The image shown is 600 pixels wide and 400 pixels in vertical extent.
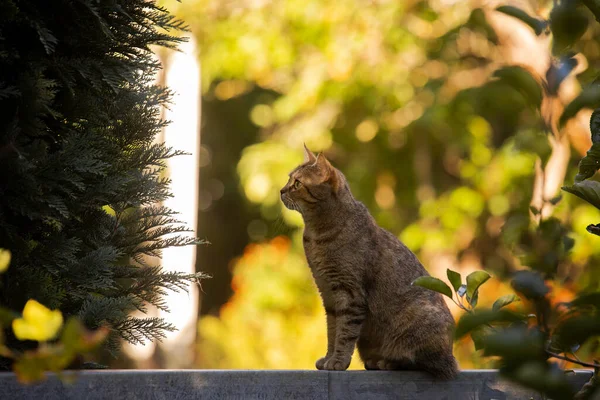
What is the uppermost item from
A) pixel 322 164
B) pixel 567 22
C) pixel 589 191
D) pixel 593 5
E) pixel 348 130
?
pixel 348 130

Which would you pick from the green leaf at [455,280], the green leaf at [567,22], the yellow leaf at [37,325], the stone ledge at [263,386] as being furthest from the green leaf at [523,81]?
the stone ledge at [263,386]

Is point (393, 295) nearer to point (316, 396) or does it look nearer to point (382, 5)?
point (316, 396)

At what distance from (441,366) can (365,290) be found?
445mm

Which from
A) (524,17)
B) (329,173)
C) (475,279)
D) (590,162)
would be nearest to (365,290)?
(329,173)

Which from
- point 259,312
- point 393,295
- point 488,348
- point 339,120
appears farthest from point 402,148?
point 488,348

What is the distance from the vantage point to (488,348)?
0.97m

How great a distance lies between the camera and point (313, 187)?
3281mm

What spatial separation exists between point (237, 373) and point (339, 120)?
6.17 meters

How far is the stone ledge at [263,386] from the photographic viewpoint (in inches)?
93.6

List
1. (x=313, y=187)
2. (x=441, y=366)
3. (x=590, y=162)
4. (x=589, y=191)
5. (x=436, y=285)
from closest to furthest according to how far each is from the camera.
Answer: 1. (x=589, y=191)
2. (x=590, y=162)
3. (x=436, y=285)
4. (x=441, y=366)
5. (x=313, y=187)

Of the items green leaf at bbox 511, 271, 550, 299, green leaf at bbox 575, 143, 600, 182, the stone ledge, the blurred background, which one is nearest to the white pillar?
the blurred background

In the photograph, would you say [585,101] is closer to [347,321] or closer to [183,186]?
[347,321]

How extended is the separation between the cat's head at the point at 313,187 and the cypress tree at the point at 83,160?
0.58 metres

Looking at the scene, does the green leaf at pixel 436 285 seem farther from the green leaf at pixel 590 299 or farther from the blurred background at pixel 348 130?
the blurred background at pixel 348 130
